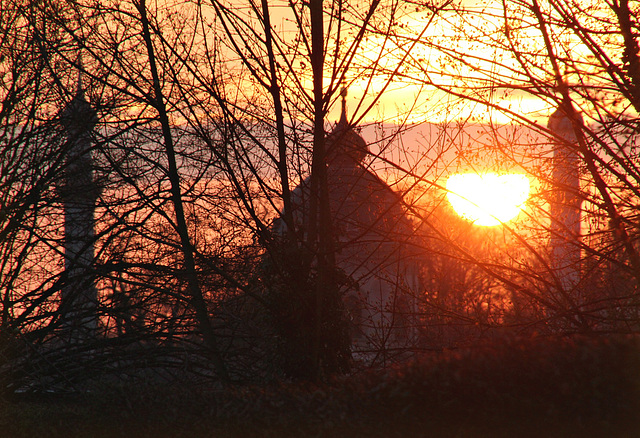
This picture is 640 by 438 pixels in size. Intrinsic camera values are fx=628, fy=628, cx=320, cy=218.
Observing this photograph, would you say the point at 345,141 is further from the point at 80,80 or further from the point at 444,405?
the point at 80,80

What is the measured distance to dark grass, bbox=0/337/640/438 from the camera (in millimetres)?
4707

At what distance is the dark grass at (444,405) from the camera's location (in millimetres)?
4707

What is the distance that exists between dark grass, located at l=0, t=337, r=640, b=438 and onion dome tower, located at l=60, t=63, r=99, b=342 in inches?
182

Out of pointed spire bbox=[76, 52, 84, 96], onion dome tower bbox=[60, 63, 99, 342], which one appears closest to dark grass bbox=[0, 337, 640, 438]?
onion dome tower bbox=[60, 63, 99, 342]

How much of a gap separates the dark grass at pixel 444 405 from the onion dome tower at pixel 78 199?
4.62m

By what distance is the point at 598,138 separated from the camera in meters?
7.54

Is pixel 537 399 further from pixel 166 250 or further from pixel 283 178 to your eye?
Answer: pixel 166 250

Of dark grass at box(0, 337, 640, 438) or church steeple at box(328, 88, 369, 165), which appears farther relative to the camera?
church steeple at box(328, 88, 369, 165)

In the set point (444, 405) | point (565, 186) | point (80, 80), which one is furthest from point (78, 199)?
point (444, 405)

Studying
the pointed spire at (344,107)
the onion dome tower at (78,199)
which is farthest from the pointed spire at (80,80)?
the pointed spire at (344,107)

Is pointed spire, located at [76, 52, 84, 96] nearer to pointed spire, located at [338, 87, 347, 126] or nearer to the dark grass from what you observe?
pointed spire, located at [338, 87, 347, 126]

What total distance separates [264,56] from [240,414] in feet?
14.8

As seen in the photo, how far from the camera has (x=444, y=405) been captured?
4.93 meters

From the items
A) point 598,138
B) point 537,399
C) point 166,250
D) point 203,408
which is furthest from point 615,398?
point 166,250
